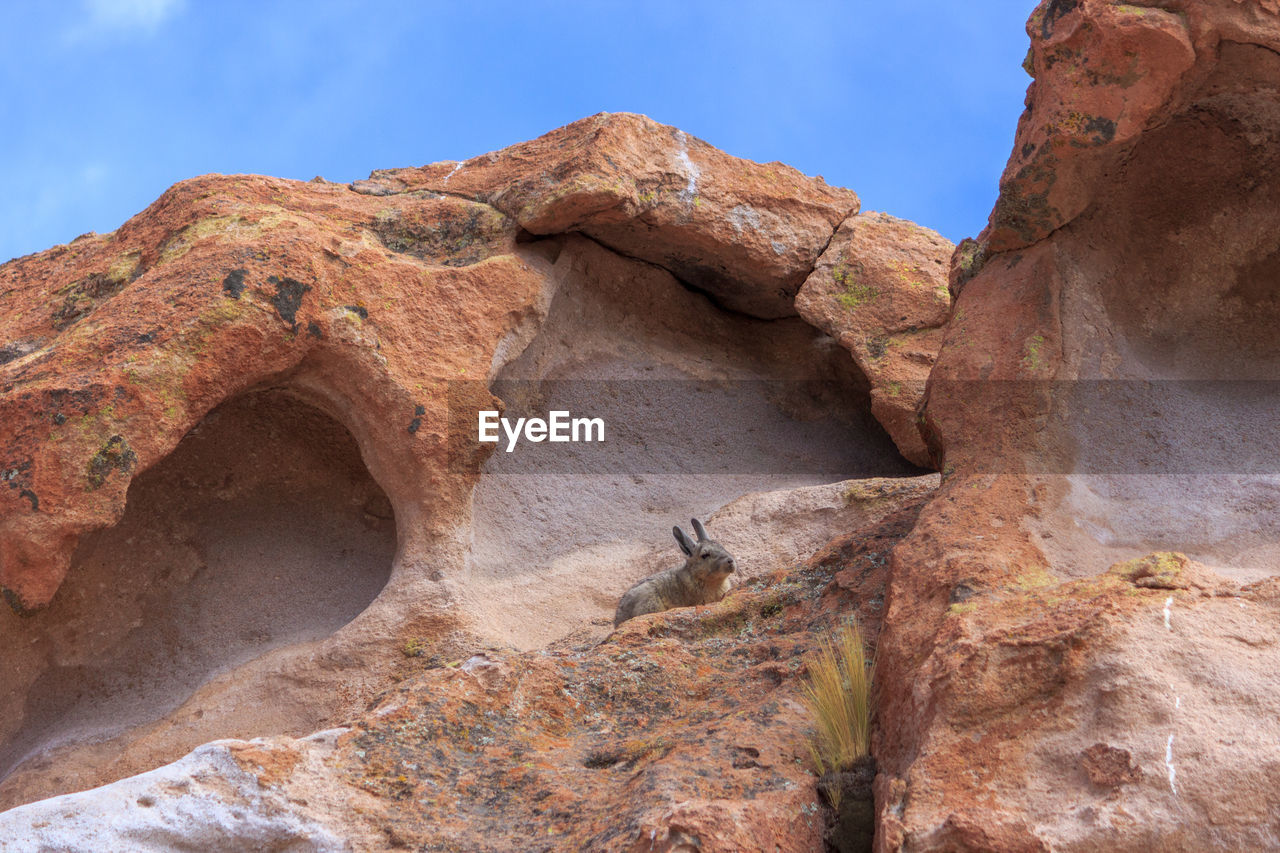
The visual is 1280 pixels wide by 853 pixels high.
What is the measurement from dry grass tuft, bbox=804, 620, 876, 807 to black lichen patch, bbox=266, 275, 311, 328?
3937mm

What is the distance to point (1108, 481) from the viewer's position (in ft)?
16.2

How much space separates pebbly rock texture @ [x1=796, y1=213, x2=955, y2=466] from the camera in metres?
8.47

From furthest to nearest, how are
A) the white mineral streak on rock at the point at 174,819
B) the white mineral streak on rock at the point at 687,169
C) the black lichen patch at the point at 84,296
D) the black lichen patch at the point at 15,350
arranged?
the white mineral streak on rock at the point at 687,169 → the black lichen patch at the point at 84,296 → the black lichen patch at the point at 15,350 → the white mineral streak on rock at the point at 174,819

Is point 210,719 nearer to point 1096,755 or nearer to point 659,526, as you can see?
point 659,526

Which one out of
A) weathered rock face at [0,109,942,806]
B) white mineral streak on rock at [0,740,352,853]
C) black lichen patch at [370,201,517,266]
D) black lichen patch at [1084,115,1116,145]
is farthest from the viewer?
black lichen patch at [370,201,517,266]

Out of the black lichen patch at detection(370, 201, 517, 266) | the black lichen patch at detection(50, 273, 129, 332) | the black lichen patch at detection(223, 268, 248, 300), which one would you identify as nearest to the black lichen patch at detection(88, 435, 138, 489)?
the black lichen patch at detection(223, 268, 248, 300)

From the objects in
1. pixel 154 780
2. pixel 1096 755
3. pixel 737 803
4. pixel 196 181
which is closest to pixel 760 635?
pixel 737 803

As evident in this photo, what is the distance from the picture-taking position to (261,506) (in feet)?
25.2

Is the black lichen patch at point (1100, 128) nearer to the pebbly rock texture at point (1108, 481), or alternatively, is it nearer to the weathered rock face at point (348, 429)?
the pebbly rock texture at point (1108, 481)

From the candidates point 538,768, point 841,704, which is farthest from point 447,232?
point 841,704

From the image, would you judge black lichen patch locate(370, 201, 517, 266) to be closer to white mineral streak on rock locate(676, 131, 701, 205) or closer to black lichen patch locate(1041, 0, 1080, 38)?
white mineral streak on rock locate(676, 131, 701, 205)

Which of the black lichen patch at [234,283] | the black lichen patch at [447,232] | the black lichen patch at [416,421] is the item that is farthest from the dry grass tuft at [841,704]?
the black lichen patch at [447,232]

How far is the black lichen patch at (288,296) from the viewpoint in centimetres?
676

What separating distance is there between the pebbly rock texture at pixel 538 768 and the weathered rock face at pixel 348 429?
145 centimetres
